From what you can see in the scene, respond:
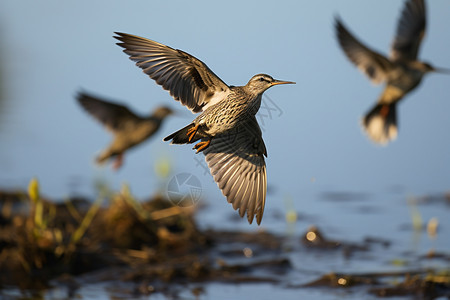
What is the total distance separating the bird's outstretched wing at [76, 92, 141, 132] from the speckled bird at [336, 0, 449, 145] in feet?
10.2

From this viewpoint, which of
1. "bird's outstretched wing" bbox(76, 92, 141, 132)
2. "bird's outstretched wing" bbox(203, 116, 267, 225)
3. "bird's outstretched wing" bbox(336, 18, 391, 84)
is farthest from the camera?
"bird's outstretched wing" bbox(76, 92, 141, 132)

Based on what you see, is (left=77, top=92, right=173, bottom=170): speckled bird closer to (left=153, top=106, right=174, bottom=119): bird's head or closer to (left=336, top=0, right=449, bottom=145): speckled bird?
(left=153, top=106, right=174, bottom=119): bird's head

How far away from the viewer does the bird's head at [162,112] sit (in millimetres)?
10822

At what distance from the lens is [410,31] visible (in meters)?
9.25

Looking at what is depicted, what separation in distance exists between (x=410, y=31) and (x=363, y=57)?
36.0 inches

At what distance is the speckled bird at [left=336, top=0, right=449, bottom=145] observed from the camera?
28.5 ft

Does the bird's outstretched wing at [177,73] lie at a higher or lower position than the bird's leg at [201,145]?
higher

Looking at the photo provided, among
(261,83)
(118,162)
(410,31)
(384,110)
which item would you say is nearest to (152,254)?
(118,162)

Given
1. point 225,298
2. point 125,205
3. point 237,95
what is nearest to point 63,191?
point 125,205

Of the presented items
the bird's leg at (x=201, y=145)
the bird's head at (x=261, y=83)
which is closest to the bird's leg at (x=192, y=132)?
the bird's leg at (x=201, y=145)

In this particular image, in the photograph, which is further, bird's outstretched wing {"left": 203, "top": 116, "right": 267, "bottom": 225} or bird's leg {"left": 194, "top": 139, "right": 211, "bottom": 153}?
bird's outstretched wing {"left": 203, "top": 116, "right": 267, "bottom": 225}

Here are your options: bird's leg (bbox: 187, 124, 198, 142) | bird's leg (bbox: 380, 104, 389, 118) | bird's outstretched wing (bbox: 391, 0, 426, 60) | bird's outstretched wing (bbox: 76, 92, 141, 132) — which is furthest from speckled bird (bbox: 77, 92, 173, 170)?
bird's leg (bbox: 187, 124, 198, 142)

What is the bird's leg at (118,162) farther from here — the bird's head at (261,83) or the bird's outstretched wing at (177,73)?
the bird's head at (261,83)

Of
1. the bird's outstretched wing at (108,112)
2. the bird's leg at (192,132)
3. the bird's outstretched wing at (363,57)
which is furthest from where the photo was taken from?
the bird's outstretched wing at (108,112)
